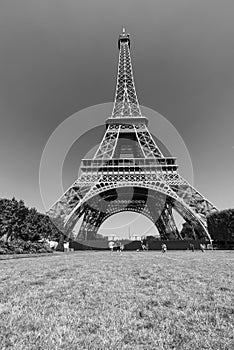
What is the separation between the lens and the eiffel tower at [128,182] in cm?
3241

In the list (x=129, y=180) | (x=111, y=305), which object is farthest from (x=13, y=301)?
(x=129, y=180)

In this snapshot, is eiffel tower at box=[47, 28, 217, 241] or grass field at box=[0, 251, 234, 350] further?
eiffel tower at box=[47, 28, 217, 241]

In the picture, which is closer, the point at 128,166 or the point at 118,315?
the point at 118,315

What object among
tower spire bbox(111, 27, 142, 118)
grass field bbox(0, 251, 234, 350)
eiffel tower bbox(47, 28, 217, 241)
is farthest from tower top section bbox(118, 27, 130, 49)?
grass field bbox(0, 251, 234, 350)

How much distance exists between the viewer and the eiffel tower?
32406 mm

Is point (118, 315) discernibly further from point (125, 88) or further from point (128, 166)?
point (125, 88)

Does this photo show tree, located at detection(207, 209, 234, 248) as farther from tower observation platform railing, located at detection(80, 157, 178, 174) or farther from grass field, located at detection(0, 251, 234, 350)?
grass field, located at detection(0, 251, 234, 350)

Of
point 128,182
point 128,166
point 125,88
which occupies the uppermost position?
point 125,88

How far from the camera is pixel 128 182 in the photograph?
35.8 meters

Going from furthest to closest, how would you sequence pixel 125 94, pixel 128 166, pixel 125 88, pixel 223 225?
pixel 125 88, pixel 125 94, pixel 128 166, pixel 223 225

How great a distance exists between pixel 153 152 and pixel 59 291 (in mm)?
37340

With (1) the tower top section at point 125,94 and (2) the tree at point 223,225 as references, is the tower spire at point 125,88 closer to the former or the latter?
(1) the tower top section at point 125,94

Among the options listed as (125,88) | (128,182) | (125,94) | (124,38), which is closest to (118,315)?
(128,182)

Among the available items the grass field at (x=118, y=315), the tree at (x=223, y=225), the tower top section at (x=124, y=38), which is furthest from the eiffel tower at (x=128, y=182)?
the grass field at (x=118, y=315)
